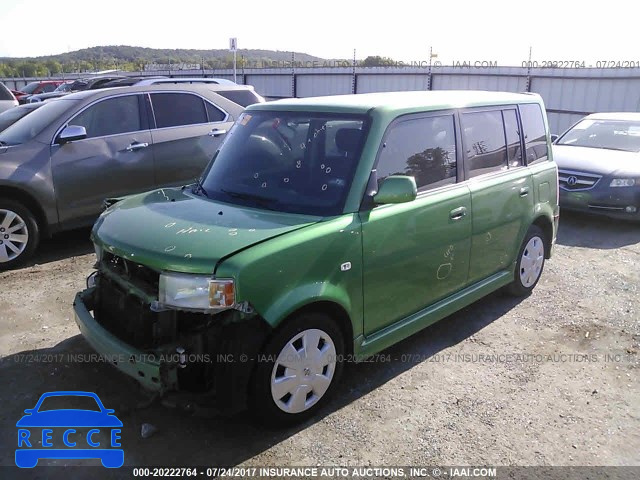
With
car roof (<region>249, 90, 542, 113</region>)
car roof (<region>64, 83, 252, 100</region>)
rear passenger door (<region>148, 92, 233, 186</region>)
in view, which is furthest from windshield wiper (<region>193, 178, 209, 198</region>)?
car roof (<region>64, 83, 252, 100</region>)

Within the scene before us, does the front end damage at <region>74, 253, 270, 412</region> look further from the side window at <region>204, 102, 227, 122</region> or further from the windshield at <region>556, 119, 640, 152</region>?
the windshield at <region>556, 119, 640, 152</region>

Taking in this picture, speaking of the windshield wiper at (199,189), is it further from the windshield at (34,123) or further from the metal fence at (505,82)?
the metal fence at (505,82)

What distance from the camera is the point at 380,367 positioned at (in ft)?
13.5

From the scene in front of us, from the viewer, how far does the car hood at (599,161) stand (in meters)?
8.16

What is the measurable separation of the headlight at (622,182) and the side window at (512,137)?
151 inches

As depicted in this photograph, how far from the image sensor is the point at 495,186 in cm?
460

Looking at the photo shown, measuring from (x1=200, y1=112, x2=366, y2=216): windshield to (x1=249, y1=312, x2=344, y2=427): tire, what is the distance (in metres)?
0.76

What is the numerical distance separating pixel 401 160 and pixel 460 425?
5.91 feet

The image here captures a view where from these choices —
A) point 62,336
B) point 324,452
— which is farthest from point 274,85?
point 324,452

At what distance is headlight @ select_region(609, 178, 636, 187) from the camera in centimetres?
798

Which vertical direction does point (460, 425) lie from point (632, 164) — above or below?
below

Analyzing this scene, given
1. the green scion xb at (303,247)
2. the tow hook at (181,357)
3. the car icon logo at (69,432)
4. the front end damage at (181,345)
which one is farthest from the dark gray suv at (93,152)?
the tow hook at (181,357)

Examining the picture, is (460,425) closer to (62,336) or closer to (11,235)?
(62,336)

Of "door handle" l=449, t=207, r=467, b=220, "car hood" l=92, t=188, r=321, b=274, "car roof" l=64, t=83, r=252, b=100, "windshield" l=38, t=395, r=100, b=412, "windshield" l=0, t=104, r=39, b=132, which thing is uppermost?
"car roof" l=64, t=83, r=252, b=100
